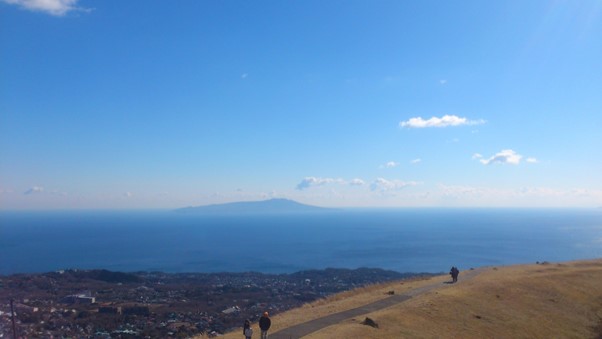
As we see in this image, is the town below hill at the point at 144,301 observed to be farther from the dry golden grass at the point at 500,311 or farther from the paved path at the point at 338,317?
the dry golden grass at the point at 500,311

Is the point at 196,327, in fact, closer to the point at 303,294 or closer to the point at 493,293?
the point at 493,293

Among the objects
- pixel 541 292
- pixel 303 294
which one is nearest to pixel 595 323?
pixel 541 292

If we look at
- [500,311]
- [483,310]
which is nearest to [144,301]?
[483,310]

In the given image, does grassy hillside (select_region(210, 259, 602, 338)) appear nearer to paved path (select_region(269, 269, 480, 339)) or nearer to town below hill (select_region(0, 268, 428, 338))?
paved path (select_region(269, 269, 480, 339))

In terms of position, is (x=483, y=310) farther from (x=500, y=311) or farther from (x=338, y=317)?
(x=338, y=317)

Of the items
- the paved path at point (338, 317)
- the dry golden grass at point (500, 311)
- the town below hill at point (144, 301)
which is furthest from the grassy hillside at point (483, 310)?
the town below hill at point (144, 301)
